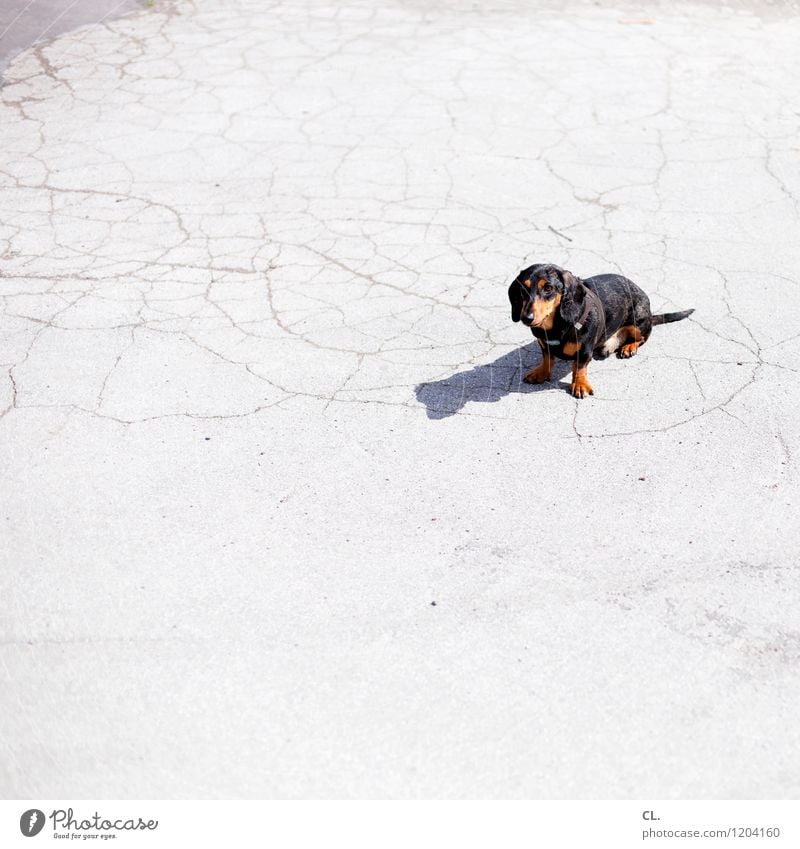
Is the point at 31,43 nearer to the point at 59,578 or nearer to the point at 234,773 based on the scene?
the point at 59,578

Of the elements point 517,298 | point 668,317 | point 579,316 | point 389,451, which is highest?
point 517,298

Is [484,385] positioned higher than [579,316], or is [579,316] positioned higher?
[579,316]

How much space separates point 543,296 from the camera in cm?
364

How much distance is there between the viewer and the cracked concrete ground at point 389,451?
2717 millimetres

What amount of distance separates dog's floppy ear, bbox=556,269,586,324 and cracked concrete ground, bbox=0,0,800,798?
51 centimetres

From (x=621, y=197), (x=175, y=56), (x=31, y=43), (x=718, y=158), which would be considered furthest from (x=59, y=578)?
(x=31, y=43)

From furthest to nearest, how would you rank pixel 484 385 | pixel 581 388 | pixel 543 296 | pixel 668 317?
pixel 668 317, pixel 484 385, pixel 581 388, pixel 543 296

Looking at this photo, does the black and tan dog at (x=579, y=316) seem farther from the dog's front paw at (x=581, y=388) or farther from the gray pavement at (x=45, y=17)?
the gray pavement at (x=45, y=17)

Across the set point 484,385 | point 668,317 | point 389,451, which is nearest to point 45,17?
point 484,385

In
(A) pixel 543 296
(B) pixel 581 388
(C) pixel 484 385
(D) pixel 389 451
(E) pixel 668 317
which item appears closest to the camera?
(A) pixel 543 296

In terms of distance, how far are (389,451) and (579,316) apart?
1009 millimetres

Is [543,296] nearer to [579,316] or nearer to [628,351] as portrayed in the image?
[579,316]

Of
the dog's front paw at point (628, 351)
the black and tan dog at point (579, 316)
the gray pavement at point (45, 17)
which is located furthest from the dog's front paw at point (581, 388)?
the gray pavement at point (45, 17)

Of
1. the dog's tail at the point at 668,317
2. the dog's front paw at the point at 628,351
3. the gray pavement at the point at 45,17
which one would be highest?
the gray pavement at the point at 45,17
